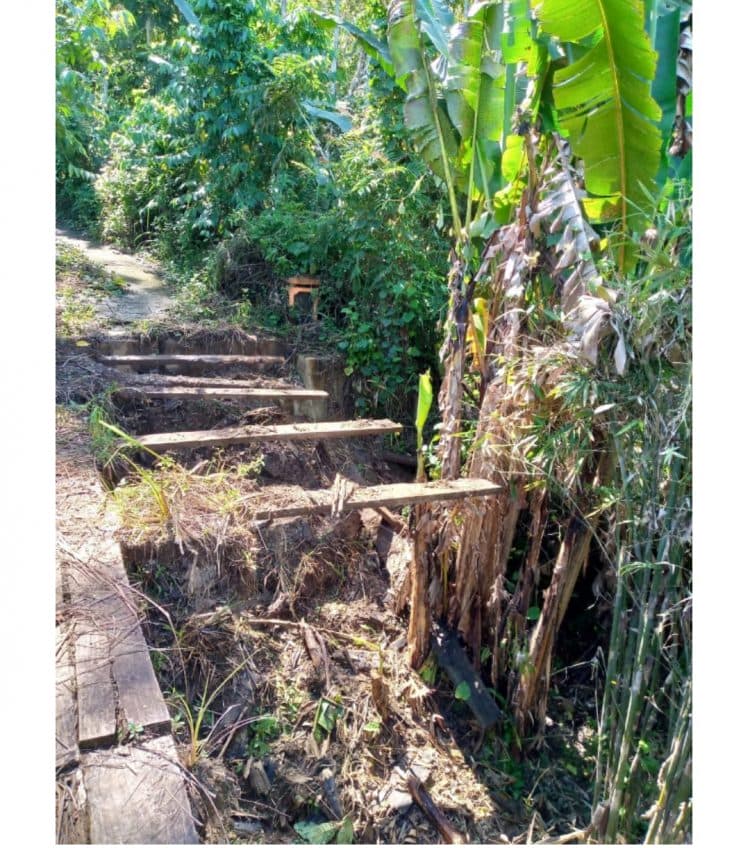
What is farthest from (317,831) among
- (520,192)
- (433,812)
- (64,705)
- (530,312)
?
(520,192)

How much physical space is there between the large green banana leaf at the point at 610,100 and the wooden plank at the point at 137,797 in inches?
105

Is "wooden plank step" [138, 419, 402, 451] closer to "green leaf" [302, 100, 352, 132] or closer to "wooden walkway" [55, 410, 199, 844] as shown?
"wooden walkway" [55, 410, 199, 844]

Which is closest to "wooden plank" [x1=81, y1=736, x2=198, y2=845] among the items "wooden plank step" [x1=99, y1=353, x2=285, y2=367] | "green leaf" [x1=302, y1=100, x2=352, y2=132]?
"wooden plank step" [x1=99, y1=353, x2=285, y2=367]

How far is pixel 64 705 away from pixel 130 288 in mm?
5194

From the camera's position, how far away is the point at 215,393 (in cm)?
428

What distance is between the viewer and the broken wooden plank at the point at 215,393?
4.15 m

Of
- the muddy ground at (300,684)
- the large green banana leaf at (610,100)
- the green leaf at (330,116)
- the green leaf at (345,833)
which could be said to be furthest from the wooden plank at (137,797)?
the green leaf at (330,116)

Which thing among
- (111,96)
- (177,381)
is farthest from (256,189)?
(111,96)

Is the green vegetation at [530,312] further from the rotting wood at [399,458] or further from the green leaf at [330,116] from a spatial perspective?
the green leaf at [330,116]

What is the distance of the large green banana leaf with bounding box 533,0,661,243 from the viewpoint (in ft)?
8.58

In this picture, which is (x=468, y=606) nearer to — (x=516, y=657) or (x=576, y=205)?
(x=516, y=657)

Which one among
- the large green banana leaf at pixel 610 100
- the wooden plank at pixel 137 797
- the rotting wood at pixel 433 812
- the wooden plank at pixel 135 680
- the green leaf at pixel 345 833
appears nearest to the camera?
the wooden plank at pixel 137 797

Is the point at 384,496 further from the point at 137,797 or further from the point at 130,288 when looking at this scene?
the point at 130,288

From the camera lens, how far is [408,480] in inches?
197
